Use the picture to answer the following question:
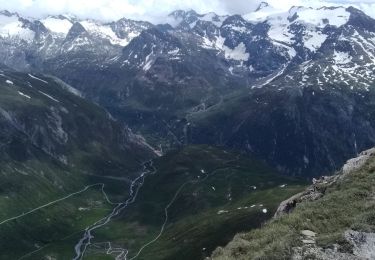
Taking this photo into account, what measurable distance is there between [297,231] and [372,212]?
218 inches

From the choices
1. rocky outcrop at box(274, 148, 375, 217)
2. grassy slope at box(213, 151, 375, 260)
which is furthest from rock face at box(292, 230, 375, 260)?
rocky outcrop at box(274, 148, 375, 217)

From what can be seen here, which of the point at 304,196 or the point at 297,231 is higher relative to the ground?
the point at 297,231

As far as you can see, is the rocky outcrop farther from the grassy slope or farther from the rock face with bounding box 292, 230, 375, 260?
the rock face with bounding box 292, 230, 375, 260

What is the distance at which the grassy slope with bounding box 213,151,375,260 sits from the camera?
37.6 meters

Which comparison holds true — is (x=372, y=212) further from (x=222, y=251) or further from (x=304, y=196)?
(x=304, y=196)

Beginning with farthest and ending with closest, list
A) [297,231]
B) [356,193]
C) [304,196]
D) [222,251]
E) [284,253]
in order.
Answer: [304,196] < [356,193] < [222,251] < [297,231] < [284,253]

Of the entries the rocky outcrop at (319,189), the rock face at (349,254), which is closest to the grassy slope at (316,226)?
the rock face at (349,254)

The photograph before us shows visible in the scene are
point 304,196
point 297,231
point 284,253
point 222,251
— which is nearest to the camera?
point 284,253

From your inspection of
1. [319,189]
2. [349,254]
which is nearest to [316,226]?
[349,254]

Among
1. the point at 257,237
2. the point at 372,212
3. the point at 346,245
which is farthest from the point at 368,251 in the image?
the point at 257,237

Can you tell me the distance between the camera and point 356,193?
156 ft

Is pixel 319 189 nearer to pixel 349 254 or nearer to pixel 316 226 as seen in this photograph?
pixel 316 226

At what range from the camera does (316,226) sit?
41.6 metres

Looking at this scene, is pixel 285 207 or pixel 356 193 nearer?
pixel 356 193
